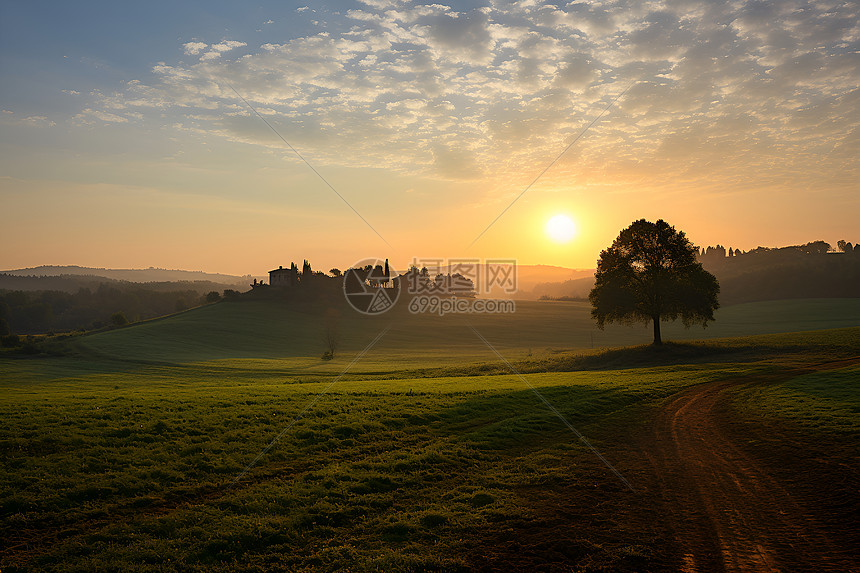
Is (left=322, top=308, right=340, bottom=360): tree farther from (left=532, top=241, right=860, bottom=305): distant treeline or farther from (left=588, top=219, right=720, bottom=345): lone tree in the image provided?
(left=532, top=241, right=860, bottom=305): distant treeline

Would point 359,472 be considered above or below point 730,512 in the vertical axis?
below

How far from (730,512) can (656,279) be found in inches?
1843

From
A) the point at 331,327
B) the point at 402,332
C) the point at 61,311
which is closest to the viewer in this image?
the point at 402,332

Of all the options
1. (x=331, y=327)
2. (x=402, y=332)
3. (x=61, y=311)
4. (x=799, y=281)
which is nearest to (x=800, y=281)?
Answer: (x=799, y=281)

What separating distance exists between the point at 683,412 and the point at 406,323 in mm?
96451

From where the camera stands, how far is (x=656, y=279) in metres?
55.1

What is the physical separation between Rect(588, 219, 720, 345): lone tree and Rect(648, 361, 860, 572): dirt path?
37.5 meters

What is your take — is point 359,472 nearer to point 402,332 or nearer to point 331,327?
point 402,332

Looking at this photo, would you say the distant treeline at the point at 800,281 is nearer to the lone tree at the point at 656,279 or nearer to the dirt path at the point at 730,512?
the lone tree at the point at 656,279

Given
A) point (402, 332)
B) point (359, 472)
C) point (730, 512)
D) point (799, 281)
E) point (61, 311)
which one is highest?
point (799, 281)

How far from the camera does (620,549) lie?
11180mm

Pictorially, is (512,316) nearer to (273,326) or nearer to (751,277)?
(273,326)

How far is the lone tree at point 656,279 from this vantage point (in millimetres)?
54688

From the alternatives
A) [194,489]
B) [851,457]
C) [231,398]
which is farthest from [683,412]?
[231,398]
